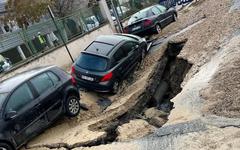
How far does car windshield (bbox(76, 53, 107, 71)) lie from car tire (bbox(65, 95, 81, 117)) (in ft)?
7.94

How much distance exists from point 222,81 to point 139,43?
24.7 ft

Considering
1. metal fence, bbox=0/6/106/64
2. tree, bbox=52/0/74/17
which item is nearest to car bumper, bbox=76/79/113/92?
metal fence, bbox=0/6/106/64

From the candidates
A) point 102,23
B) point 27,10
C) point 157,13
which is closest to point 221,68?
point 157,13

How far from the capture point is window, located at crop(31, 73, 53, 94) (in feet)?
40.0

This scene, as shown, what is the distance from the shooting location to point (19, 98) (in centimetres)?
1152

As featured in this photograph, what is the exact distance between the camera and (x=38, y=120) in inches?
464

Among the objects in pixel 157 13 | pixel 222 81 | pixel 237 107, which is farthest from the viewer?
pixel 157 13

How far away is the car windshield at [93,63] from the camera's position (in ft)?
51.6

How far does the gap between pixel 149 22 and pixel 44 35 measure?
580 centimetres

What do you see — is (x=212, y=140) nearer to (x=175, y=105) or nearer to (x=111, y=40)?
(x=175, y=105)

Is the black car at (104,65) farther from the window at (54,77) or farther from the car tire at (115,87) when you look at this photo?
the window at (54,77)

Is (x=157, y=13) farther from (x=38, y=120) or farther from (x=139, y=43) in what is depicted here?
(x=38, y=120)

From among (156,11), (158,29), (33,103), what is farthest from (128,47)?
(156,11)

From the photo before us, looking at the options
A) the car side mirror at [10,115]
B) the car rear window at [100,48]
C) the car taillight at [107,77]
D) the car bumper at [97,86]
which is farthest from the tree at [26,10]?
the car side mirror at [10,115]
